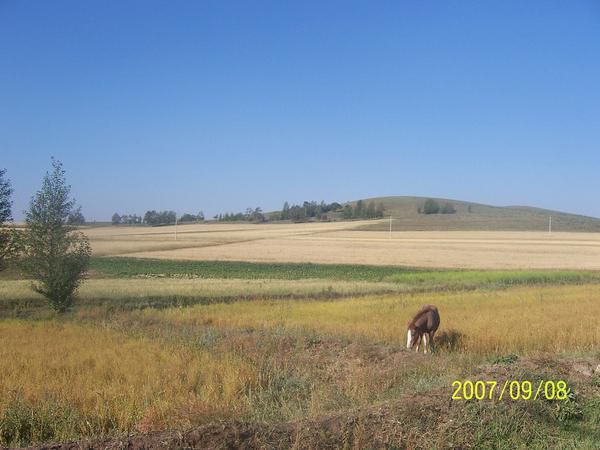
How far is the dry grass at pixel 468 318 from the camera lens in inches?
536

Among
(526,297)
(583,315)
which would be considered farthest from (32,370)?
(526,297)

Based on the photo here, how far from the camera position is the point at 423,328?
44.0ft

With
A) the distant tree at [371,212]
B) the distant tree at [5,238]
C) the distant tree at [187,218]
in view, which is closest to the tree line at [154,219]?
the distant tree at [187,218]

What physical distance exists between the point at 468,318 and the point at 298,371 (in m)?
8.92

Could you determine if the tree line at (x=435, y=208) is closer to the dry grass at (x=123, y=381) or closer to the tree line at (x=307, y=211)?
the tree line at (x=307, y=211)

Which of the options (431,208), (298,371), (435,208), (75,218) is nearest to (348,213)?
(431,208)

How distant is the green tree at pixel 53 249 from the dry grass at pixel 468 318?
3.63 m

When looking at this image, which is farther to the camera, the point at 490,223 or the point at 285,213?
the point at 285,213

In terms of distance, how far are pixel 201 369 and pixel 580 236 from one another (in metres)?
84.5

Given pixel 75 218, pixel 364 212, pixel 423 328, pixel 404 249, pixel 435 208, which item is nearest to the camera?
pixel 423 328

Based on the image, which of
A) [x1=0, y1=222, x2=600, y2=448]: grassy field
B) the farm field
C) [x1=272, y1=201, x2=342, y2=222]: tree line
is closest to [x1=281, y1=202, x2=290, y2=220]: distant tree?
[x1=272, y1=201, x2=342, y2=222]: tree line

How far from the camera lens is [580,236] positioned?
81.4 metres

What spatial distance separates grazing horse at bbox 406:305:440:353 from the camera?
13090mm

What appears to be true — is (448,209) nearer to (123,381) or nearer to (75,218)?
(75,218)
